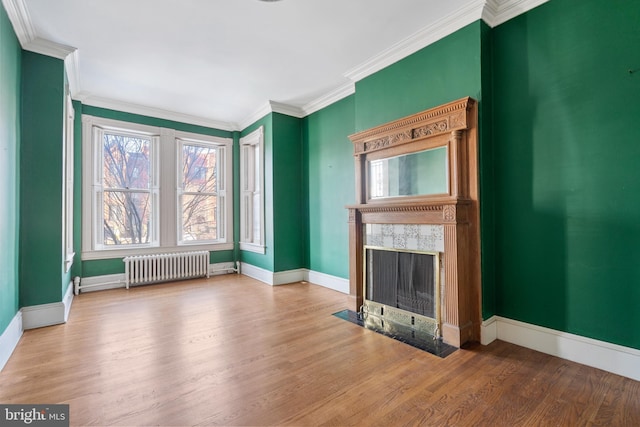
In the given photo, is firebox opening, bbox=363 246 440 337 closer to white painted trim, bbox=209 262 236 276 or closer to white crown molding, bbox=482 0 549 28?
white crown molding, bbox=482 0 549 28

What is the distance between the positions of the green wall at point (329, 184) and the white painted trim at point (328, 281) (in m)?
0.07

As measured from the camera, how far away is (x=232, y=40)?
9.80 feet

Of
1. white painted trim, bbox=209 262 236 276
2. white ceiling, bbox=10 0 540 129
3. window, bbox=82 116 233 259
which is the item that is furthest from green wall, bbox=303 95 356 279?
window, bbox=82 116 233 259

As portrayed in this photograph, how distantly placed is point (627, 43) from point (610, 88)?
30 centimetres

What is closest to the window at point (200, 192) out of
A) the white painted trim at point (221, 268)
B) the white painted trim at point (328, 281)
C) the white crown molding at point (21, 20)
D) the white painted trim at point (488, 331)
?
the white painted trim at point (221, 268)

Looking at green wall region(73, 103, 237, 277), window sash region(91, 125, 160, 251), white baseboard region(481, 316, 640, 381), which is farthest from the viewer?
window sash region(91, 125, 160, 251)

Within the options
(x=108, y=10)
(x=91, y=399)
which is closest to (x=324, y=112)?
(x=108, y=10)

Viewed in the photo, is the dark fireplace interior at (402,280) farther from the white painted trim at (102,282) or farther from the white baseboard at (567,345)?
the white painted trim at (102,282)

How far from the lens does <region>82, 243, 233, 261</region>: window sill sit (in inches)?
176

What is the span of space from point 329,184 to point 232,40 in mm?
2292

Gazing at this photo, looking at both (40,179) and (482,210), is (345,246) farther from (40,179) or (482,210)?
(40,179)

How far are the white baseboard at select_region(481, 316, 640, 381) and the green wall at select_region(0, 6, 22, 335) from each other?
13.3 ft

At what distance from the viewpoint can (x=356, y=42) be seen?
307 centimetres

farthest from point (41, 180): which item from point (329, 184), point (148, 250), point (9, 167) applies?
point (329, 184)
